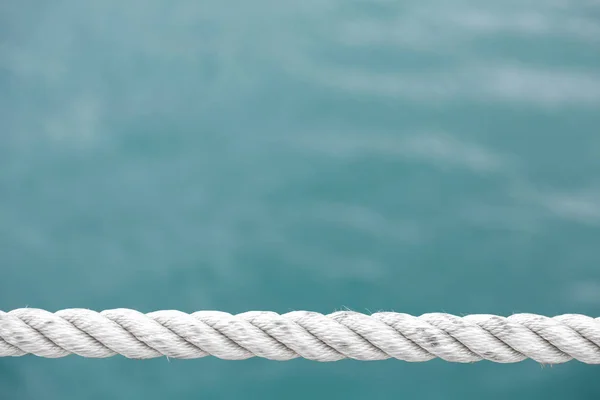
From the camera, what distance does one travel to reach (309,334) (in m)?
0.88

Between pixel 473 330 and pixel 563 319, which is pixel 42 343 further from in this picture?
pixel 563 319

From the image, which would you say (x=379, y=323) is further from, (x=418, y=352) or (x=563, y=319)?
(x=563, y=319)

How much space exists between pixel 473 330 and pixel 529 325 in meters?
Result: 0.09

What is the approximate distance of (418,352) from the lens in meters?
0.89

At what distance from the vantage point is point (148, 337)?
889 mm

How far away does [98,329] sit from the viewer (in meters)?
0.89

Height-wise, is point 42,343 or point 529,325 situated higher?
point 529,325

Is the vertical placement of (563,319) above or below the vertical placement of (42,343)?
above

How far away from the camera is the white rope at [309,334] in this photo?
2.88 ft

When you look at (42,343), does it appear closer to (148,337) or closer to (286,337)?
(148,337)

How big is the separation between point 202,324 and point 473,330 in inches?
16.1

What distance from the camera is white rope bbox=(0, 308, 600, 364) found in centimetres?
88

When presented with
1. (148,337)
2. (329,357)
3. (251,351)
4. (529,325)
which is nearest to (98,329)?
(148,337)

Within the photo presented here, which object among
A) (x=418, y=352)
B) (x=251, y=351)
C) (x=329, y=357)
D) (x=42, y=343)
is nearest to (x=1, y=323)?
(x=42, y=343)
